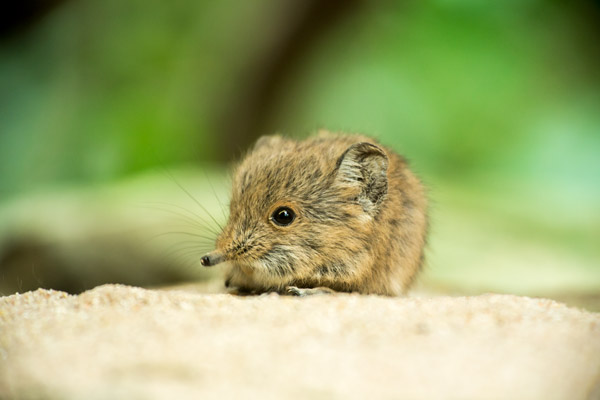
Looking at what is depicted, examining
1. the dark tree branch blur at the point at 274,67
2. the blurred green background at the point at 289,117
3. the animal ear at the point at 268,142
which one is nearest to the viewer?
the animal ear at the point at 268,142

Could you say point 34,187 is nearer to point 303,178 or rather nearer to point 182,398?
point 303,178

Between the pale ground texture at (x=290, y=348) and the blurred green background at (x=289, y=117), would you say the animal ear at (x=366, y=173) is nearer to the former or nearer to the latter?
the pale ground texture at (x=290, y=348)

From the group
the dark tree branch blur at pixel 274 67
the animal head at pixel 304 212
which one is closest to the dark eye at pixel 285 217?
the animal head at pixel 304 212

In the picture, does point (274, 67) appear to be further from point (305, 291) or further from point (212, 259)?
point (305, 291)

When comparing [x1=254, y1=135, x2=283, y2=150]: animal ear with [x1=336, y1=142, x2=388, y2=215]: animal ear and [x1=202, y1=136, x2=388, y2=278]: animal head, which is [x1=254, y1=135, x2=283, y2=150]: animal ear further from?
[x1=336, y1=142, x2=388, y2=215]: animal ear

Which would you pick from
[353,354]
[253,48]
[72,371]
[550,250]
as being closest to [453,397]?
[353,354]

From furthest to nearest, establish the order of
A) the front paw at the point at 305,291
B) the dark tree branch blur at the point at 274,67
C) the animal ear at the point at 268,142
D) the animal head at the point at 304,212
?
the dark tree branch blur at the point at 274,67 < the animal ear at the point at 268,142 < the animal head at the point at 304,212 < the front paw at the point at 305,291

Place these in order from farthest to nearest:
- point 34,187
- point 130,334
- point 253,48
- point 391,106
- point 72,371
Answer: point 391,106 < point 253,48 < point 34,187 < point 130,334 < point 72,371
